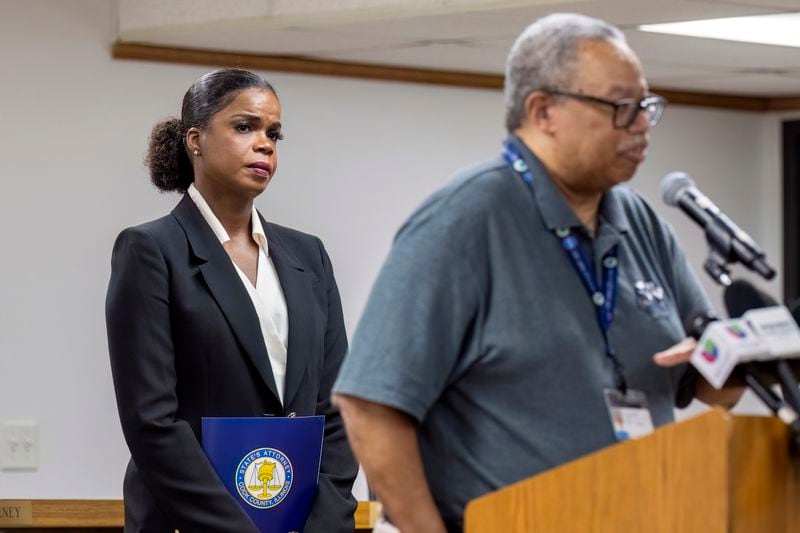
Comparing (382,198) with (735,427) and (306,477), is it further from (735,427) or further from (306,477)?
(735,427)

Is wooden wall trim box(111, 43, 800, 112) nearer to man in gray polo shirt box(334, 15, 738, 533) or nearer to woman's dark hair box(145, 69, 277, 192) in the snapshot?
woman's dark hair box(145, 69, 277, 192)

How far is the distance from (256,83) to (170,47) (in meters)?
1.59

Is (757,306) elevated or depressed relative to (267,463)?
elevated

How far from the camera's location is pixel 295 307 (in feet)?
9.33

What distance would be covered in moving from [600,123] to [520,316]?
0.89 ft

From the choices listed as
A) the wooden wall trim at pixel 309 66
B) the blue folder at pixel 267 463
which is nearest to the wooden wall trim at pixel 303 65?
the wooden wall trim at pixel 309 66

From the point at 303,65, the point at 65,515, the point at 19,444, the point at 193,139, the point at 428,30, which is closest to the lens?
the point at 193,139

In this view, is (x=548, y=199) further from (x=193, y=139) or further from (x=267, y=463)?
(x=193, y=139)

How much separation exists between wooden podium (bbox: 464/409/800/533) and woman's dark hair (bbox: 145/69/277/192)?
1.37 meters

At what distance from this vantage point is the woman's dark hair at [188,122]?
294 centimetres

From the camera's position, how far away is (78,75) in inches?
175

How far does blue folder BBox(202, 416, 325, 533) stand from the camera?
8.83 feet

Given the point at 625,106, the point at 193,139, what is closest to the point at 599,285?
the point at 625,106

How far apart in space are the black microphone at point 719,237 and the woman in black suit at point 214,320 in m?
1.07
